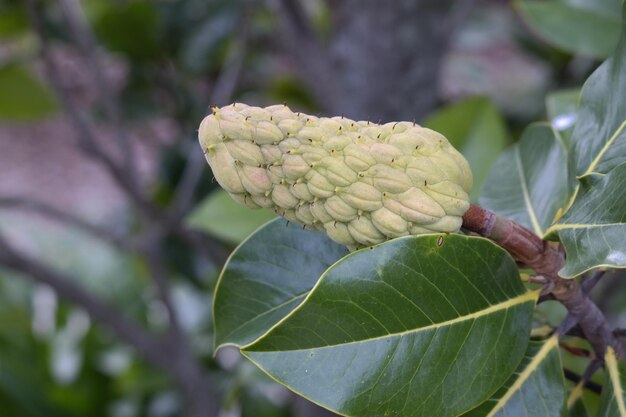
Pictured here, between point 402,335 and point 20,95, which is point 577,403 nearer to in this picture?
point 402,335

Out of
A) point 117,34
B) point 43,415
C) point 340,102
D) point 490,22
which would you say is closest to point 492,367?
point 340,102

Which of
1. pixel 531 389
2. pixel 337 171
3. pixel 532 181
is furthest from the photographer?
pixel 532 181

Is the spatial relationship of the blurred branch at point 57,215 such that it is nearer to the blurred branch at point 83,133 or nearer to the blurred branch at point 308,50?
the blurred branch at point 83,133

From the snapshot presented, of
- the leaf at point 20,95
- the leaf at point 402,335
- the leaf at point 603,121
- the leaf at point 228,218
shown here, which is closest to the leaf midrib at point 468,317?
the leaf at point 402,335

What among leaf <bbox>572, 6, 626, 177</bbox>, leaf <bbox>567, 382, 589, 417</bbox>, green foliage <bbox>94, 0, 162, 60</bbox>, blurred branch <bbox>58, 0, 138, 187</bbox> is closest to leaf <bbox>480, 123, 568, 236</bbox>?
leaf <bbox>572, 6, 626, 177</bbox>

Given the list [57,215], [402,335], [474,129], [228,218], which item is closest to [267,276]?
[402,335]

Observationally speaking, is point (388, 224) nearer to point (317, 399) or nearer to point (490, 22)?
point (317, 399)

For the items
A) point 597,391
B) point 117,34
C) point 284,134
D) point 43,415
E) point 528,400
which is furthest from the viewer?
point 117,34
